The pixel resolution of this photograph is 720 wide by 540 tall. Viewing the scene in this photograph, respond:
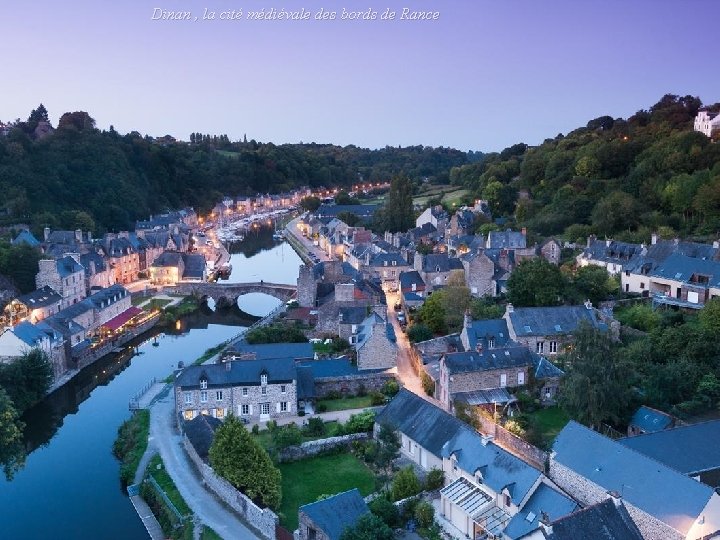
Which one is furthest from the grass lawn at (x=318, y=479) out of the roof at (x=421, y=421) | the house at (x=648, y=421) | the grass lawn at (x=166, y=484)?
the house at (x=648, y=421)

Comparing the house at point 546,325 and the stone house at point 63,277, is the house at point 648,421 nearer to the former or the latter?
the house at point 546,325

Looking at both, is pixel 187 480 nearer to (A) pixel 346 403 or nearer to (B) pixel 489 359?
(A) pixel 346 403

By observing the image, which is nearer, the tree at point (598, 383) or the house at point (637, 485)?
the house at point (637, 485)

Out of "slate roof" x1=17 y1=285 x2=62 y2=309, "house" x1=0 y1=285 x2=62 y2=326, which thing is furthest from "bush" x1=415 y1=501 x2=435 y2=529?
"slate roof" x1=17 y1=285 x2=62 y2=309

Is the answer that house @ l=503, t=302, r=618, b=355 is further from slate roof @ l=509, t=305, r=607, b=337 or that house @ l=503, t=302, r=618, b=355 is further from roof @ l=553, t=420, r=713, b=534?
roof @ l=553, t=420, r=713, b=534

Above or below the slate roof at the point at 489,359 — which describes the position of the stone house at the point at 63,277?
above

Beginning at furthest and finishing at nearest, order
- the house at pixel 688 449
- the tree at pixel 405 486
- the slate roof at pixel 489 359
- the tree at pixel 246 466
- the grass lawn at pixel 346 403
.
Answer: the grass lawn at pixel 346 403
the slate roof at pixel 489 359
the tree at pixel 246 466
the tree at pixel 405 486
the house at pixel 688 449

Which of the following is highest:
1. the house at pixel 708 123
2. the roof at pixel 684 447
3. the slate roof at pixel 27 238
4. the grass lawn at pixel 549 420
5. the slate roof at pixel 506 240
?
the house at pixel 708 123

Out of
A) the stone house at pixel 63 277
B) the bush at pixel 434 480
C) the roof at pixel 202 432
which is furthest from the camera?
the stone house at pixel 63 277
